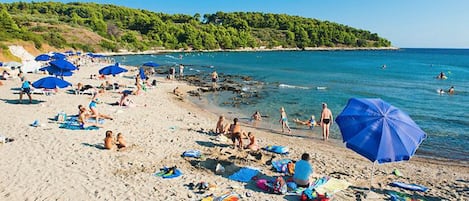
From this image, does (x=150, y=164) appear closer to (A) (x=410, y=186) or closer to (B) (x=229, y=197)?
(B) (x=229, y=197)

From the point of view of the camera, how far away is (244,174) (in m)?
9.91

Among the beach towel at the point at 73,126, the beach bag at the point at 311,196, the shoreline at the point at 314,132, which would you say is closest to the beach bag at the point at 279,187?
the beach bag at the point at 311,196

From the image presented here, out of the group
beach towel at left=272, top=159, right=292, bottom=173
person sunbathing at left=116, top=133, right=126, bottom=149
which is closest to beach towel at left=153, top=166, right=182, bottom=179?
person sunbathing at left=116, top=133, right=126, bottom=149

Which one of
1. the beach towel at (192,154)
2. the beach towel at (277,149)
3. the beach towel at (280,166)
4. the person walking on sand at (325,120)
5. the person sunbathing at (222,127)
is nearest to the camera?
the beach towel at (280,166)

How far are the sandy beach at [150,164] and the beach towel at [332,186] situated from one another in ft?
0.58

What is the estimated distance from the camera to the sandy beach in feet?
28.8

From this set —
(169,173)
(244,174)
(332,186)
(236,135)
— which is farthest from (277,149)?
(169,173)

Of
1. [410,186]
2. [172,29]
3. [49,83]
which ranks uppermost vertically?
[172,29]

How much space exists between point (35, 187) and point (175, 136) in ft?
19.7

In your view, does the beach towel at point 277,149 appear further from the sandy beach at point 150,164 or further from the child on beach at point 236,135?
the child on beach at point 236,135

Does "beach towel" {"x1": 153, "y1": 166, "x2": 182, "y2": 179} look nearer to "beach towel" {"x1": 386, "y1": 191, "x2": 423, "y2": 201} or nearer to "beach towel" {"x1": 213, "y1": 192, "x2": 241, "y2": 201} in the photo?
"beach towel" {"x1": 213, "y1": 192, "x2": 241, "y2": 201}

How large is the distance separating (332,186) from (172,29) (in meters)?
117

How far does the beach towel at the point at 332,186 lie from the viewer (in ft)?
29.3

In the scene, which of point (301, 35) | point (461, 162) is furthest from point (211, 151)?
point (301, 35)
